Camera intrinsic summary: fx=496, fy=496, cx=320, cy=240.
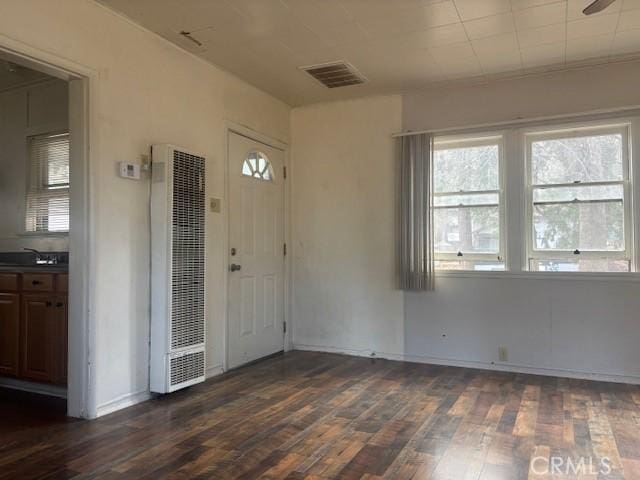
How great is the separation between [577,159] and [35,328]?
14.7ft

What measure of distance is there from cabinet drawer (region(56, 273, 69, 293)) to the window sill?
311 centimetres

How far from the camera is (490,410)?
3.31m

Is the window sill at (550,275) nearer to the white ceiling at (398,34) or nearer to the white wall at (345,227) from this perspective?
the white wall at (345,227)

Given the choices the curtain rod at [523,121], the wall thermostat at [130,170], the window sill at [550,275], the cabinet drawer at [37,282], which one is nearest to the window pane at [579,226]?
the window sill at [550,275]

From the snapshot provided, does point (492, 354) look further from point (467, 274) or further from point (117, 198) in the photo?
point (117, 198)

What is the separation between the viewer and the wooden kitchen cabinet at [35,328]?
3.39m

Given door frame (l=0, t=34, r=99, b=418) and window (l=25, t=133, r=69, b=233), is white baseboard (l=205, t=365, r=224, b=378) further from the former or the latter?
window (l=25, t=133, r=69, b=233)

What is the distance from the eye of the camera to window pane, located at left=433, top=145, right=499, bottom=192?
454cm

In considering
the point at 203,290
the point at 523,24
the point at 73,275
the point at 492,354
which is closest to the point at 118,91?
the point at 73,275

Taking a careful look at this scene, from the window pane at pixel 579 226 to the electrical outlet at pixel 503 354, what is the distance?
3.10 feet

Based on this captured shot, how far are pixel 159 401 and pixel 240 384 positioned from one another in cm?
68

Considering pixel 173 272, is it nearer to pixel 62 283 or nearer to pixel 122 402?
pixel 62 283

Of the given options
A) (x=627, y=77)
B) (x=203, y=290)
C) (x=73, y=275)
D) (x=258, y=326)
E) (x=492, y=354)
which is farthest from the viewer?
(x=258, y=326)

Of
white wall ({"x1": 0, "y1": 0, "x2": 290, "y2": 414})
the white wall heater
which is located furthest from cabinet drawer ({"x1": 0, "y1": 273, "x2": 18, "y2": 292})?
the white wall heater
